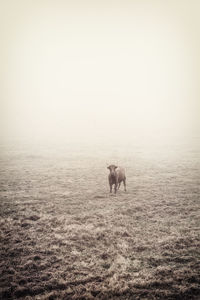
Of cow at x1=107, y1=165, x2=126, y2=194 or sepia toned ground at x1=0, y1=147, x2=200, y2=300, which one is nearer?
sepia toned ground at x1=0, y1=147, x2=200, y2=300

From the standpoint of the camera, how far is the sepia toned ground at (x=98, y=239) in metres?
5.40

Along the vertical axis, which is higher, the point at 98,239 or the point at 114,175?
the point at 114,175

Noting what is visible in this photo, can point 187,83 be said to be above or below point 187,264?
above

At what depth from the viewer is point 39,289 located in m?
5.34

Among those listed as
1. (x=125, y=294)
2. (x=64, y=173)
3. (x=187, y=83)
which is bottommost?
(x=125, y=294)

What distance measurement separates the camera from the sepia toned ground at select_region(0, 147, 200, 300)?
5398mm

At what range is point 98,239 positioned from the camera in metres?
7.59

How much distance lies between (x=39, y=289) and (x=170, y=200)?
25.7 feet

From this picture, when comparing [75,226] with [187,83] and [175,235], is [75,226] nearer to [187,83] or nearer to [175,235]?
[175,235]

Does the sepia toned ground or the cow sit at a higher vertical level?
the cow

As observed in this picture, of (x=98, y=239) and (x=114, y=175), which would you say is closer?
(x=98, y=239)

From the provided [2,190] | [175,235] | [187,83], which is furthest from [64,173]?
[187,83]

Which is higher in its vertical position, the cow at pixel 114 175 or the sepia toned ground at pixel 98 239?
the cow at pixel 114 175

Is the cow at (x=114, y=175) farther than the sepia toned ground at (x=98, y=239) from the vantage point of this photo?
Yes
